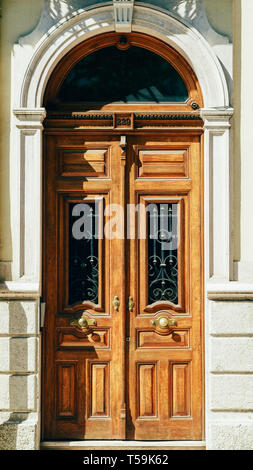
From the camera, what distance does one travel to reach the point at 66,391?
527cm

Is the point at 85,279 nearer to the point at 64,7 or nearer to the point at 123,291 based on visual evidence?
the point at 123,291

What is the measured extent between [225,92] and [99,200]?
5.72 feet

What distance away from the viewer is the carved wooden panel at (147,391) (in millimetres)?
5258

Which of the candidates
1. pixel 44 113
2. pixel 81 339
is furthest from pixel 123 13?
pixel 81 339

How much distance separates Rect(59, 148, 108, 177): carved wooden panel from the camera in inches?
210

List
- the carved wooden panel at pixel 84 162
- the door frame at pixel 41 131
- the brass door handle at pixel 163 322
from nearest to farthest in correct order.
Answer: the door frame at pixel 41 131
the brass door handle at pixel 163 322
the carved wooden panel at pixel 84 162

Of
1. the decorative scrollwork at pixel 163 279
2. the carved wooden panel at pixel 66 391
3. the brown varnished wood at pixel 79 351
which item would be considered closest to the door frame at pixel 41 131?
the brown varnished wood at pixel 79 351

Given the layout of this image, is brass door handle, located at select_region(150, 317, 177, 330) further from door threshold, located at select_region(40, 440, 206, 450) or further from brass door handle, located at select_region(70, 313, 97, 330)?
door threshold, located at select_region(40, 440, 206, 450)

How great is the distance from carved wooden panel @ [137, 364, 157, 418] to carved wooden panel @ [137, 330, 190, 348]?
22cm

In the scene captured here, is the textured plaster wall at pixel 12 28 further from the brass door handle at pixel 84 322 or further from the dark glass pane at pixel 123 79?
the brass door handle at pixel 84 322

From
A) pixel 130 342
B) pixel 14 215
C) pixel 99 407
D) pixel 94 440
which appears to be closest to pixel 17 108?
pixel 14 215

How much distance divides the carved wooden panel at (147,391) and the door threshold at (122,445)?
290 mm

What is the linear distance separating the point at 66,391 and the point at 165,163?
106 inches
